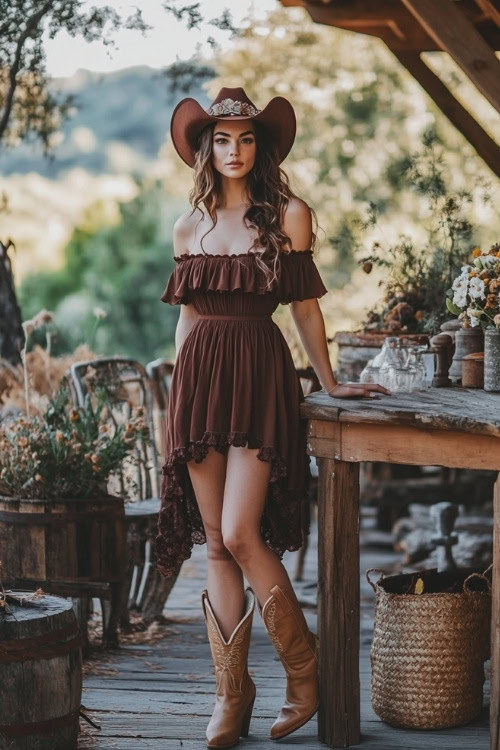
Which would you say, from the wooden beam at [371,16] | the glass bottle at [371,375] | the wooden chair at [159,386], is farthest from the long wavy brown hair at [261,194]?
the wooden beam at [371,16]

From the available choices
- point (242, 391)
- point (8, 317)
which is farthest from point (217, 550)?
point (8, 317)

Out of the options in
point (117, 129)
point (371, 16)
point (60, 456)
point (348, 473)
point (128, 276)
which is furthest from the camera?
point (117, 129)

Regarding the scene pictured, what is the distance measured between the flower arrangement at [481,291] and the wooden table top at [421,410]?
0.25 meters

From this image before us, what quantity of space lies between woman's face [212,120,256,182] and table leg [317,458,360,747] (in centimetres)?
94

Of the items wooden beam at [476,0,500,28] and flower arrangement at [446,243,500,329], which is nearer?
flower arrangement at [446,243,500,329]

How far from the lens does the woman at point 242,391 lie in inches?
137

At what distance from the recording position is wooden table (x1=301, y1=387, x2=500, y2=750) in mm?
3314

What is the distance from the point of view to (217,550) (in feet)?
11.8

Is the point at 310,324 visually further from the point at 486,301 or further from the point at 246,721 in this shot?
the point at 246,721

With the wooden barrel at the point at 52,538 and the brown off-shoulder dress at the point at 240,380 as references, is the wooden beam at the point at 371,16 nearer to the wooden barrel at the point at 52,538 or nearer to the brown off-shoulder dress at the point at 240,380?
the brown off-shoulder dress at the point at 240,380

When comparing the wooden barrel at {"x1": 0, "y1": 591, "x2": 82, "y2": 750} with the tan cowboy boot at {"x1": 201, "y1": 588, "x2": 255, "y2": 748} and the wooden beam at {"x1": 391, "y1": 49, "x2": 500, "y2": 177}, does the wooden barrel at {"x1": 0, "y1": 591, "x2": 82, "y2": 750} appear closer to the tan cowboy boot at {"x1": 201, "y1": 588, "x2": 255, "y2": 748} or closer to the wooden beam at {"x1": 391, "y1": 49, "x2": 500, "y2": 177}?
the tan cowboy boot at {"x1": 201, "y1": 588, "x2": 255, "y2": 748}

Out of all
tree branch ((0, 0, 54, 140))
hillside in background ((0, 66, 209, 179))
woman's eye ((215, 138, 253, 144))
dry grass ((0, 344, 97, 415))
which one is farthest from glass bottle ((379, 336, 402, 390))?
hillside in background ((0, 66, 209, 179))

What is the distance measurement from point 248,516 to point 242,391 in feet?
1.23

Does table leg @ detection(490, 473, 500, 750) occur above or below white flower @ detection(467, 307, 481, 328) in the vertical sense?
below
